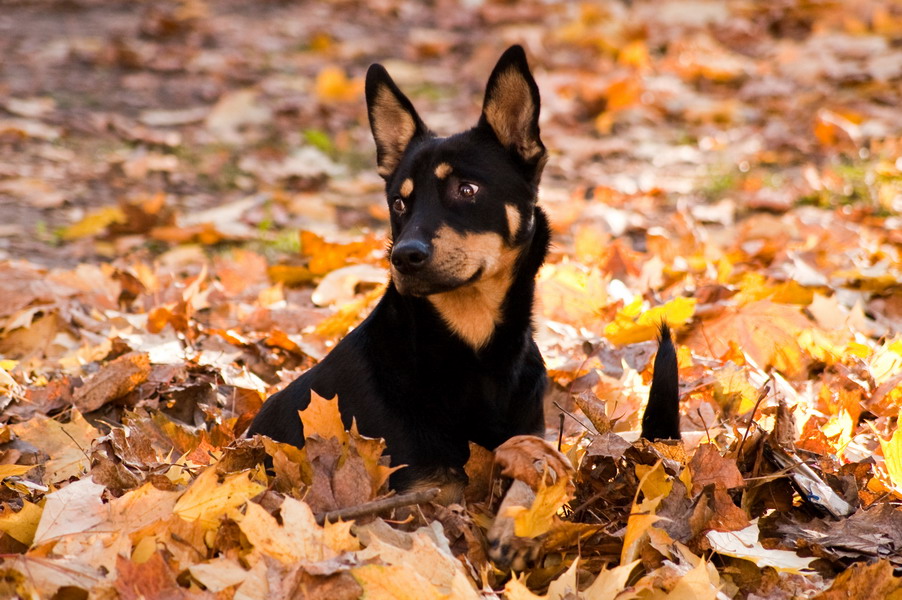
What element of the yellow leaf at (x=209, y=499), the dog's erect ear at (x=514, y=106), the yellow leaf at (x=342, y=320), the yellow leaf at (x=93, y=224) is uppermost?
the dog's erect ear at (x=514, y=106)

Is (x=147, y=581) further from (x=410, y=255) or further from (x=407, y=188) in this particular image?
(x=407, y=188)

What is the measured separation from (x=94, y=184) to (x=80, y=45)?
3027mm

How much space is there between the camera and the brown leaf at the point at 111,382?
11.5ft

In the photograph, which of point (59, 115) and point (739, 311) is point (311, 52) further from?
point (739, 311)

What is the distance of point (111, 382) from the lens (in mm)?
3520

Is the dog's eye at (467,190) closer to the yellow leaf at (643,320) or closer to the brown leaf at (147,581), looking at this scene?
the yellow leaf at (643,320)

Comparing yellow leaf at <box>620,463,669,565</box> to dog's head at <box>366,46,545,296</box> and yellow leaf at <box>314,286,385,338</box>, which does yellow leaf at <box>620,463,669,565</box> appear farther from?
yellow leaf at <box>314,286,385,338</box>

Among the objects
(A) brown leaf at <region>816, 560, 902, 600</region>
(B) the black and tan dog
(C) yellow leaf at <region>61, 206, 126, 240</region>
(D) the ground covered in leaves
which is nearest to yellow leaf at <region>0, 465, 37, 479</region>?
(D) the ground covered in leaves

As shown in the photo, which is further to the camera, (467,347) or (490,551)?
(467,347)

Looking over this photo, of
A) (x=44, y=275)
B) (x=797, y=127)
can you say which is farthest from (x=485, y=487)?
(x=797, y=127)

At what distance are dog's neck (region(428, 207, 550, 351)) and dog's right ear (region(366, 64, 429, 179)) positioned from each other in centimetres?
60

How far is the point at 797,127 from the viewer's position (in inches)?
298

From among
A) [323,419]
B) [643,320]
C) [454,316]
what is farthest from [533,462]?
[643,320]

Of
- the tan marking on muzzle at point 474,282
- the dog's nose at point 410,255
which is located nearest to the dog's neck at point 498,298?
the tan marking on muzzle at point 474,282
